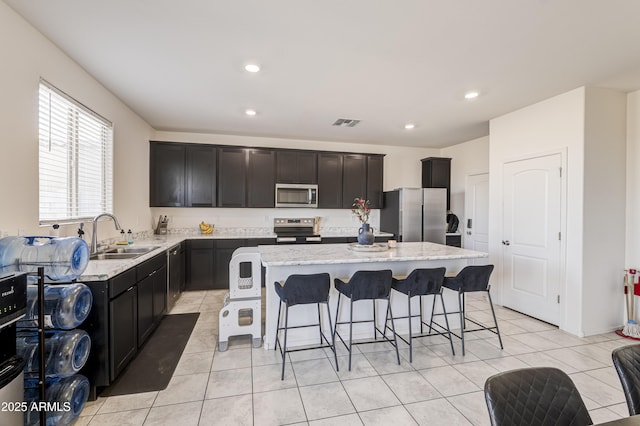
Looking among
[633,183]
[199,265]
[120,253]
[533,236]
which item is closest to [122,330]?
[120,253]

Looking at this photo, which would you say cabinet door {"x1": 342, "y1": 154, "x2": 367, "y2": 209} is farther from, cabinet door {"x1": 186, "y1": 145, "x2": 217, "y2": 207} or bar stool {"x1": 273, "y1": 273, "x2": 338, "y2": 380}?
bar stool {"x1": 273, "y1": 273, "x2": 338, "y2": 380}

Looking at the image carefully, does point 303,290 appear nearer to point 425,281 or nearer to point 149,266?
point 425,281

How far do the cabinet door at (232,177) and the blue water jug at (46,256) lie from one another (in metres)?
3.21

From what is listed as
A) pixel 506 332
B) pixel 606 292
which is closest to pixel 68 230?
pixel 506 332

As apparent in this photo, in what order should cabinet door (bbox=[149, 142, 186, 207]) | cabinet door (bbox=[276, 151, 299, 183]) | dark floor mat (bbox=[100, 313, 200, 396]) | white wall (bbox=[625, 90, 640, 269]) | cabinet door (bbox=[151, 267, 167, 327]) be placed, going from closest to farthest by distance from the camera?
dark floor mat (bbox=[100, 313, 200, 396]) → cabinet door (bbox=[151, 267, 167, 327]) → white wall (bbox=[625, 90, 640, 269]) → cabinet door (bbox=[149, 142, 186, 207]) → cabinet door (bbox=[276, 151, 299, 183])

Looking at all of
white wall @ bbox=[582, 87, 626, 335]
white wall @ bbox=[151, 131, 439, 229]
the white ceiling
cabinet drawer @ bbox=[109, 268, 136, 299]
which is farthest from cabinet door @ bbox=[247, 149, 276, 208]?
white wall @ bbox=[582, 87, 626, 335]

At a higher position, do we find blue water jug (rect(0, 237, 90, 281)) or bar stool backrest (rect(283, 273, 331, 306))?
blue water jug (rect(0, 237, 90, 281))

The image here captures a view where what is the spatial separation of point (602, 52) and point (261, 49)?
2899 mm

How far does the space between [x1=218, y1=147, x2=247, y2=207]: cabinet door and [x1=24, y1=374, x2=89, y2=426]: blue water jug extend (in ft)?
11.2

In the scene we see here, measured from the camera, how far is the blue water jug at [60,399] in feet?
5.49

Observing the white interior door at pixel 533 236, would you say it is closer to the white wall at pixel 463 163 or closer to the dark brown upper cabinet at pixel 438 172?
the white wall at pixel 463 163

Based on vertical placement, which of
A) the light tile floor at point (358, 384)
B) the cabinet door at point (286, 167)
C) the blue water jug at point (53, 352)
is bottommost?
the light tile floor at point (358, 384)

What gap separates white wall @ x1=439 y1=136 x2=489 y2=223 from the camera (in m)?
5.33

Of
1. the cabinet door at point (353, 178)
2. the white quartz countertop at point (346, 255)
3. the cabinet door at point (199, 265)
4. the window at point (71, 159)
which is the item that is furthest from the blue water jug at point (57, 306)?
the cabinet door at point (353, 178)
